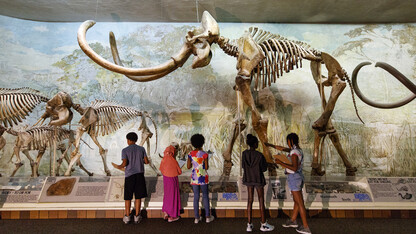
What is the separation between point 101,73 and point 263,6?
4.88 m

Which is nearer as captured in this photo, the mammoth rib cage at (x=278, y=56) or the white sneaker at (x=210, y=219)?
the white sneaker at (x=210, y=219)

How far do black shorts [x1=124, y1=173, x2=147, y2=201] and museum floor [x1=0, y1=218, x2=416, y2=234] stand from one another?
15.9 inches

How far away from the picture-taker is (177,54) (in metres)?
3.73

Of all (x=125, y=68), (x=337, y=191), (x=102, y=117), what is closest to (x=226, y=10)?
(x=102, y=117)

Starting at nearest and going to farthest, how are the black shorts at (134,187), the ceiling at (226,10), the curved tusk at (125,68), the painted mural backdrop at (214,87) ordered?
1. the curved tusk at (125,68)
2. the black shorts at (134,187)
3. the ceiling at (226,10)
4. the painted mural backdrop at (214,87)

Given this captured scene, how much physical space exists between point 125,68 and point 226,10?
15.1 feet

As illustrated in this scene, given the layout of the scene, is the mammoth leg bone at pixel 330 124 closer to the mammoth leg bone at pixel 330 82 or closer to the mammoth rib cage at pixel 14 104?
the mammoth leg bone at pixel 330 82

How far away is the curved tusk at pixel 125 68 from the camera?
10.6 feet

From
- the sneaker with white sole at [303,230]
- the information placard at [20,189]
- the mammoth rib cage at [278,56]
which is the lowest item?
the sneaker with white sole at [303,230]

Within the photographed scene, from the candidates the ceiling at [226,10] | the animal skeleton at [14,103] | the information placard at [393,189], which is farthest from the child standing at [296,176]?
the animal skeleton at [14,103]

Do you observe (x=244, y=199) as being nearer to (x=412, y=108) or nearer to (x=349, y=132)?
(x=349, y=132)

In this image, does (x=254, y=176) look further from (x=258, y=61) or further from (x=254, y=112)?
(x=258, y=61)

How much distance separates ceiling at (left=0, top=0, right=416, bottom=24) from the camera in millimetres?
6691

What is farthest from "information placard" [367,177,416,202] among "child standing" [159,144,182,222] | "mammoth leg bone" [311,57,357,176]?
"child standing" [159,144,182,222]
